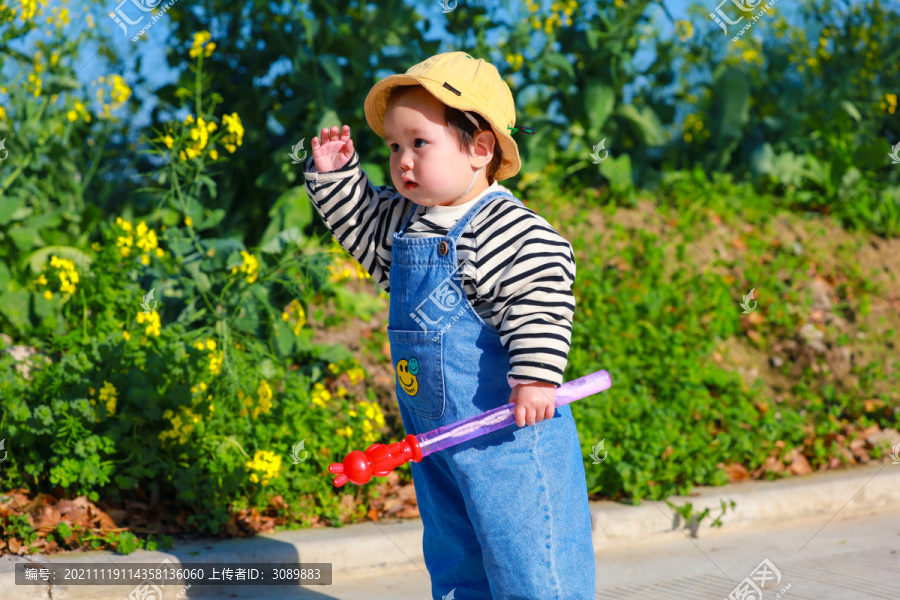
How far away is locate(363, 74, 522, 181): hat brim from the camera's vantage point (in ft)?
6.23

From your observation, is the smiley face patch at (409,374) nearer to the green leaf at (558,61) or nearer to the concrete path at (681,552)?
the concrete path at (681,552)

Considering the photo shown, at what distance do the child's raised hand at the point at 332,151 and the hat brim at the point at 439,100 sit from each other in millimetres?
93

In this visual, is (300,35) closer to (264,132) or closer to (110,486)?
(264,132)

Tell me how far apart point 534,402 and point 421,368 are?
1.00 feet

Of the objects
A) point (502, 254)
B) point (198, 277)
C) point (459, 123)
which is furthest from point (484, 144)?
point (198, 277)

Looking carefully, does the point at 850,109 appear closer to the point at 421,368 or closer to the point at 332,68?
the point at 332,68

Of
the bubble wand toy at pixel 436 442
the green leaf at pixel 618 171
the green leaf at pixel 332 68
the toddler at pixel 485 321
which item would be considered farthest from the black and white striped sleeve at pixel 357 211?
the green leaf at pixel 618 171

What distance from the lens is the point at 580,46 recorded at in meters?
5.28

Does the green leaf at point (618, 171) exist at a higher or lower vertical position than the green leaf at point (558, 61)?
lower

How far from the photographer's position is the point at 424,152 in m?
1.96

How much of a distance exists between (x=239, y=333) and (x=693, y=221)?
3.19 m

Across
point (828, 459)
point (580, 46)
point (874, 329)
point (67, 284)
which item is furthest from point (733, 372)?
point (67, 284)

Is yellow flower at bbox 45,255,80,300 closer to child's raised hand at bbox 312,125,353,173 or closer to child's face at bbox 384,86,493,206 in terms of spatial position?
child's raised hand at bbox 312,125,353,173

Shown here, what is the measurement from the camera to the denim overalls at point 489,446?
1915 millimetres
